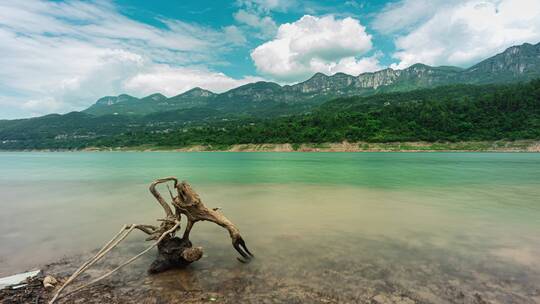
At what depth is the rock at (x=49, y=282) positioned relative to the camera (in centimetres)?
536

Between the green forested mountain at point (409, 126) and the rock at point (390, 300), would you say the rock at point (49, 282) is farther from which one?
the green forested mountain at point (409, 126)

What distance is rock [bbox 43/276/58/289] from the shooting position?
17.6 ft

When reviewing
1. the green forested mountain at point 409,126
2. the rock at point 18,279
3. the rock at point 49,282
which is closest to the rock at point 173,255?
the rock at point 49,282

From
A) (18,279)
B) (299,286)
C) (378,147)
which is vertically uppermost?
(18,279)

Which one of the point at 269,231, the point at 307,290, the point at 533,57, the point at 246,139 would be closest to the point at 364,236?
the point at 269,231

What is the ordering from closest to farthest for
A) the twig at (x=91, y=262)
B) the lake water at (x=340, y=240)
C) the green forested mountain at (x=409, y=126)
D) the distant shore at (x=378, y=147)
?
the twig at (x=91, y=262) → the lake water at (x=340, y=240) → the distant shore at (x=378, y=147) → the green forested mountain at (x=409, y=126)

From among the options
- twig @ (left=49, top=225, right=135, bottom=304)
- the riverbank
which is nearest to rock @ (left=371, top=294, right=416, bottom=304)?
the riverbank

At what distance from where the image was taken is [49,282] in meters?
5.46

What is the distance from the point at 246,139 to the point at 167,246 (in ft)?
323

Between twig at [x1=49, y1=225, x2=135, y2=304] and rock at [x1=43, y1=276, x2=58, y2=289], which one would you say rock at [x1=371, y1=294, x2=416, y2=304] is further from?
rock at [x1=43, y1=276, x2=58, y2=289]

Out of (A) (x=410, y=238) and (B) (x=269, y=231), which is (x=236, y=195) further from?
(A) (x=410, y=238)

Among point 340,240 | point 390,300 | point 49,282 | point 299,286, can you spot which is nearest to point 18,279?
point 49,282

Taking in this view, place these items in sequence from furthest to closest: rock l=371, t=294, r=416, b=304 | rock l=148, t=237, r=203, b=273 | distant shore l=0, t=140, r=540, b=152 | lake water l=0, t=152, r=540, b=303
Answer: distant shore l=0, t=140, r=540, b=152, rock l=148, t=237, r=203, b=273, lake water l=0, t=152, r=540, b=303, rock l=371, t=294, r=416, b=304

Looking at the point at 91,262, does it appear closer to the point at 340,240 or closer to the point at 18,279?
the point at 18,279
